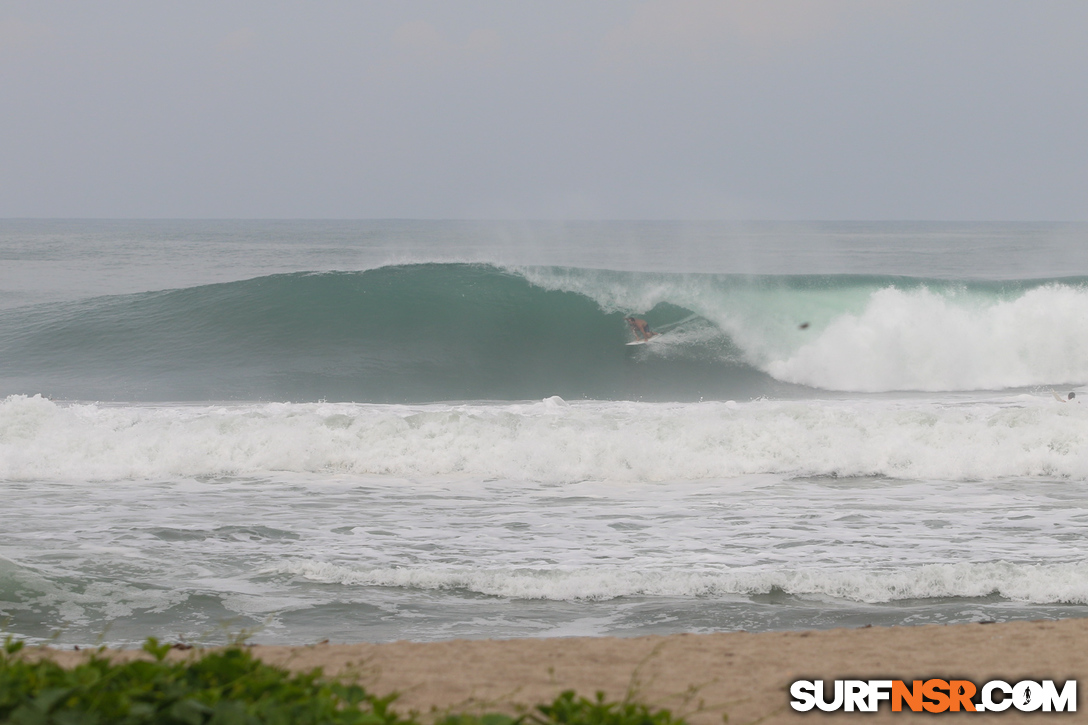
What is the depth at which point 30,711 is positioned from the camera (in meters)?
2.38

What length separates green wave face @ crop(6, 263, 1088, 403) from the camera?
57.4ft

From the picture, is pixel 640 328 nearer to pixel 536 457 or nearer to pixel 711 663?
pixel 536 457

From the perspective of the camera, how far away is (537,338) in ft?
65.5

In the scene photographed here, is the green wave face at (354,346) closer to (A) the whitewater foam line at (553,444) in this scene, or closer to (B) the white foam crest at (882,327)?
(B) the white foam crest at (882,327)

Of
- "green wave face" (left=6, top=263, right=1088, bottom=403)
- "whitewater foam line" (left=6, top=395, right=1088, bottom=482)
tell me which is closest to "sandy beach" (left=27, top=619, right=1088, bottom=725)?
"whitewater foam line" (left=6, top=395, right=1088, bottom=482)

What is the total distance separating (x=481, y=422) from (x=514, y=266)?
12.6 meters

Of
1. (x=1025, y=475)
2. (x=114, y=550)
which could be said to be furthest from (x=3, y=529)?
(x=1025, y=475)

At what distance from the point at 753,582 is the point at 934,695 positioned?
7.52 feet

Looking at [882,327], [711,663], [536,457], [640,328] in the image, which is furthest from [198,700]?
[882,327]

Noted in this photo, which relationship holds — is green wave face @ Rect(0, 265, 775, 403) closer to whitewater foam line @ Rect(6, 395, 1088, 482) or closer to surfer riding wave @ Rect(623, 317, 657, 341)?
surfer riding wave @ Rect(623, 317, 657, 341)

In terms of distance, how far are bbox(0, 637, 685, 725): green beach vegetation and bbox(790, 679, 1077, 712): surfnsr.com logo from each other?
1.46 m

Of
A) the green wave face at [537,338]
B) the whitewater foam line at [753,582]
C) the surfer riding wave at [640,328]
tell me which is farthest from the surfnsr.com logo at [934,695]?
the surfer riding wave at [640,328]

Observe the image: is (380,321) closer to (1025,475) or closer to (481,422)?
(481,422)

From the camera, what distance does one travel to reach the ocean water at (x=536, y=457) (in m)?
5.89
